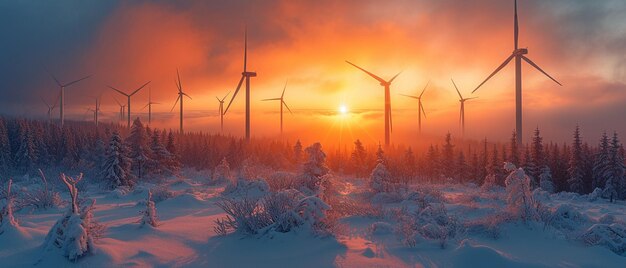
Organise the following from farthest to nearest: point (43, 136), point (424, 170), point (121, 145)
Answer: point (43, 136) → point (424, 170) → point (121, 145)

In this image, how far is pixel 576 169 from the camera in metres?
44.6

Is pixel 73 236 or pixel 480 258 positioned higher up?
pixel 73 236

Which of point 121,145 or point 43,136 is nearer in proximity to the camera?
point 121,145

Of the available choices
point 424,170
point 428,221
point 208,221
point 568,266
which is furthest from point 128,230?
point 424,170

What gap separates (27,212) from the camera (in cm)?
1454

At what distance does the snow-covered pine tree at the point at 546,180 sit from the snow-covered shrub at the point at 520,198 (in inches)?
1464

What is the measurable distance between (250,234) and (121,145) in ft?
109

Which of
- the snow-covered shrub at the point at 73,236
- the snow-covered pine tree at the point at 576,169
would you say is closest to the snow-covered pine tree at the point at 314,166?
the snow-covered shrub at the point at 73,236

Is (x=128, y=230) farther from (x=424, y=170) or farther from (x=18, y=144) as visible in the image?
→ (x=18, y=144)

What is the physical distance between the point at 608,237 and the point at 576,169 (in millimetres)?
42417

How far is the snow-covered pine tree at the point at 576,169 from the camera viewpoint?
43969mm

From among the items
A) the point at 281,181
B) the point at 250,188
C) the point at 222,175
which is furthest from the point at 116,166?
the point at 281,181

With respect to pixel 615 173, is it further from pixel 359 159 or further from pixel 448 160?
pixel 359 159

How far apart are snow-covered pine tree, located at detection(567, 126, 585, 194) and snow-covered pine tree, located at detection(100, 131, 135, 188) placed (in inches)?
1855
